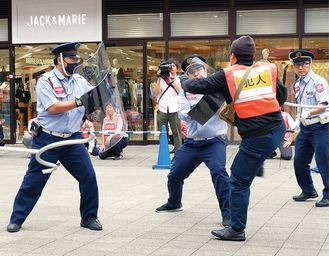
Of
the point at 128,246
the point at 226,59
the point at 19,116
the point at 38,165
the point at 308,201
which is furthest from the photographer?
the point at 19,116

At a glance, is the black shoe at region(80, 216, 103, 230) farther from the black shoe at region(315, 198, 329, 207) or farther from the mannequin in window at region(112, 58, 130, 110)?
the mannequin in window at region(112, 58, 130, 110)

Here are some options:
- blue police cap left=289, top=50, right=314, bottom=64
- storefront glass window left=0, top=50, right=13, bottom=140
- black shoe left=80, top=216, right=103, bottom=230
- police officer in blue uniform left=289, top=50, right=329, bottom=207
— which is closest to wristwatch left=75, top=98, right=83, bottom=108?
black shoe left=80, top=216, right=103, bottom=230

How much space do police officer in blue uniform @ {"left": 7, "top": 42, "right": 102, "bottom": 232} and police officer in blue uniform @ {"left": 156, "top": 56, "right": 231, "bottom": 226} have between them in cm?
118

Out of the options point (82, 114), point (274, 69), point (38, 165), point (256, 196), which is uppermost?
point (274, 69)

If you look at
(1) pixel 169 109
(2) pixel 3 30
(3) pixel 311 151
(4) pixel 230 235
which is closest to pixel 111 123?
(4) pixel 230 235

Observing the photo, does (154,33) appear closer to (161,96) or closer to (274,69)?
(161,96)

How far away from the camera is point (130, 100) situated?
18031 mm

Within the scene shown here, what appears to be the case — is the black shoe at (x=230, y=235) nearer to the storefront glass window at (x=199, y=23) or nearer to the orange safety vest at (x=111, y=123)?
the orange safety vest at (x=111, y=123)

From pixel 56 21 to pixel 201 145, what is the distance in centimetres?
1107

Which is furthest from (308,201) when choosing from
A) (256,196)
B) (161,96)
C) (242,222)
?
(161,96)

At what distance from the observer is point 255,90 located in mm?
6621

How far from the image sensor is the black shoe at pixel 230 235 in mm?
6832

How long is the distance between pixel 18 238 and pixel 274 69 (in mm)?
2998

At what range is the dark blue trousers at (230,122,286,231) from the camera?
671cm
